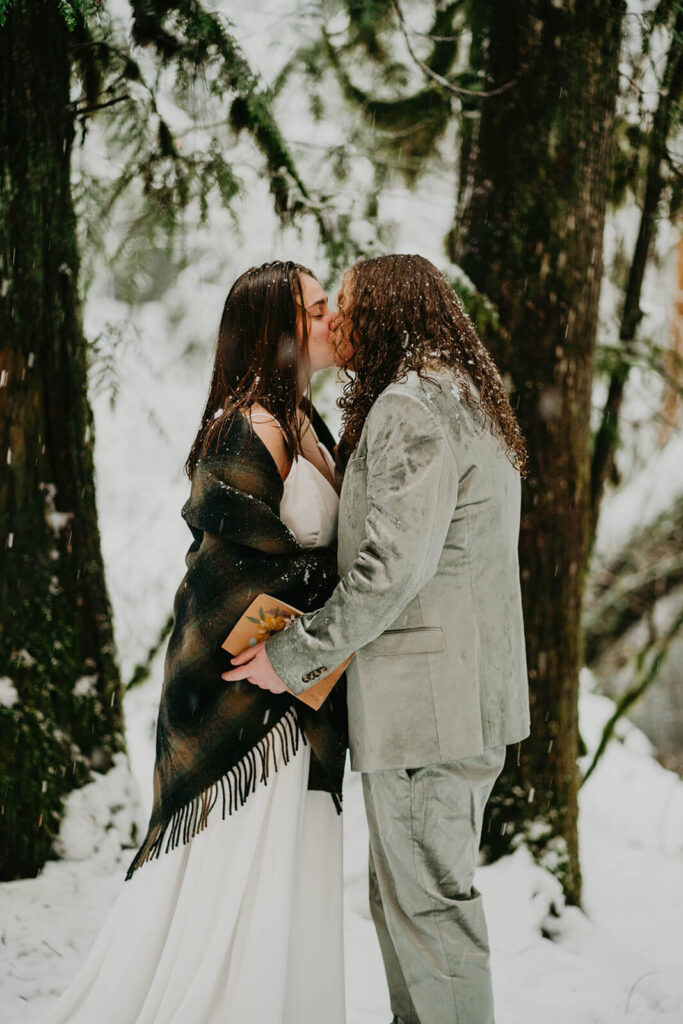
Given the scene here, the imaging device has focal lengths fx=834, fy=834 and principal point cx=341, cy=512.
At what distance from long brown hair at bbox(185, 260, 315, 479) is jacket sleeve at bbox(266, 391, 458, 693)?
0.37 metres

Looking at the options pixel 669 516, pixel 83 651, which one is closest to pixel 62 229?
pixel 83 651

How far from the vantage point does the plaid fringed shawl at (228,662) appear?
205cm

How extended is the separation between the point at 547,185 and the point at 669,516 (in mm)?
2749

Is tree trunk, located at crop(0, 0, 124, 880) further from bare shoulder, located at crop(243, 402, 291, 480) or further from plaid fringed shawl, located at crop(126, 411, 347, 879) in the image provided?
bare shoulder, located at crop(243, 402, 291, 480)

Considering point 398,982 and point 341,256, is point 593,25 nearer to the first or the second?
point 341,256

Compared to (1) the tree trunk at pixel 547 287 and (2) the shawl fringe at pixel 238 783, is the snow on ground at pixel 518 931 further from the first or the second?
(2) the shawl fringe at pixel 238 783

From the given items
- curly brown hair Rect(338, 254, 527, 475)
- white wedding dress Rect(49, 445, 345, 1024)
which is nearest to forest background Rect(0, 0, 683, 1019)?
curly brown hair Rect(338, 254, 527, 475)

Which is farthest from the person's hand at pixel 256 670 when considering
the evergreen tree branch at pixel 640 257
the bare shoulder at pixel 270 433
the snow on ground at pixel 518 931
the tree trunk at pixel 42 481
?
the evergreen tree branch at pixel 640 257

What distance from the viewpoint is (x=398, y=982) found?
218cm

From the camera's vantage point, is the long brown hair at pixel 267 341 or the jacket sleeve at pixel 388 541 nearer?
the jacket sleeve at pixel 388 541

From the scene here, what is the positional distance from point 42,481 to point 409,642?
1.77 meters

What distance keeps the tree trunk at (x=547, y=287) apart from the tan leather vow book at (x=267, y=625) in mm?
1303

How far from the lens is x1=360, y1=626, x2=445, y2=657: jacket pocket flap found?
197cm

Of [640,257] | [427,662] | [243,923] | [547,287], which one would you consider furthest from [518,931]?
[640,257]
